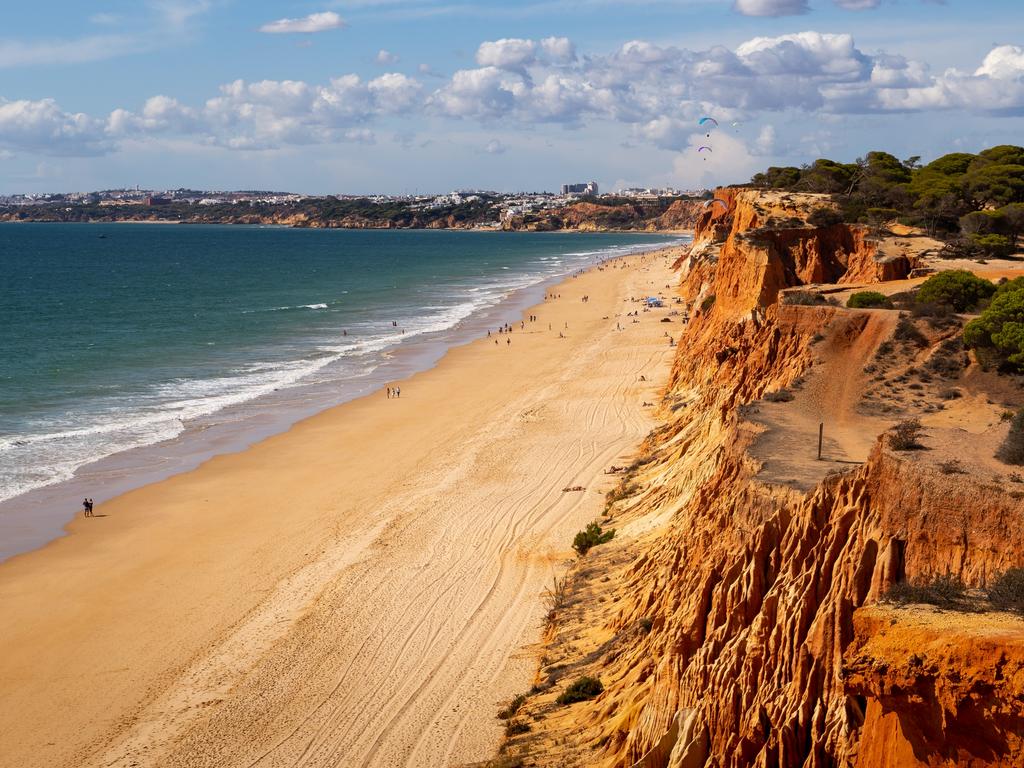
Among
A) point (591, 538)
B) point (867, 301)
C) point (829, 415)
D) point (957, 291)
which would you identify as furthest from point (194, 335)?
point (829, 415)

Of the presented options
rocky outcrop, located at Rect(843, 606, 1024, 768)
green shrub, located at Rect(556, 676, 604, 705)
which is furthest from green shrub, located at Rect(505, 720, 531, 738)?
rocky outcrop, located at Rect(843, 606, 1024, 768)

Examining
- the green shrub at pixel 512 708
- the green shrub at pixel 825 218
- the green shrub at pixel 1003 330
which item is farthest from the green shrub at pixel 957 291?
the green shrub at pixel 512 708

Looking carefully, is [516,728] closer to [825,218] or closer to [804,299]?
[804,299]

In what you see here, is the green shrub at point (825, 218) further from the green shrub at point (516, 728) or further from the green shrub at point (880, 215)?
the green shrub at point (516, 728)

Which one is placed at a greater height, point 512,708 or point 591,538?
point 591,538

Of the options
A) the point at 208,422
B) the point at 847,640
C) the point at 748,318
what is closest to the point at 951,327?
the point at 748,318

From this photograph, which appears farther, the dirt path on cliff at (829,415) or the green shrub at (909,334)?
the green shrub at (909,334)
